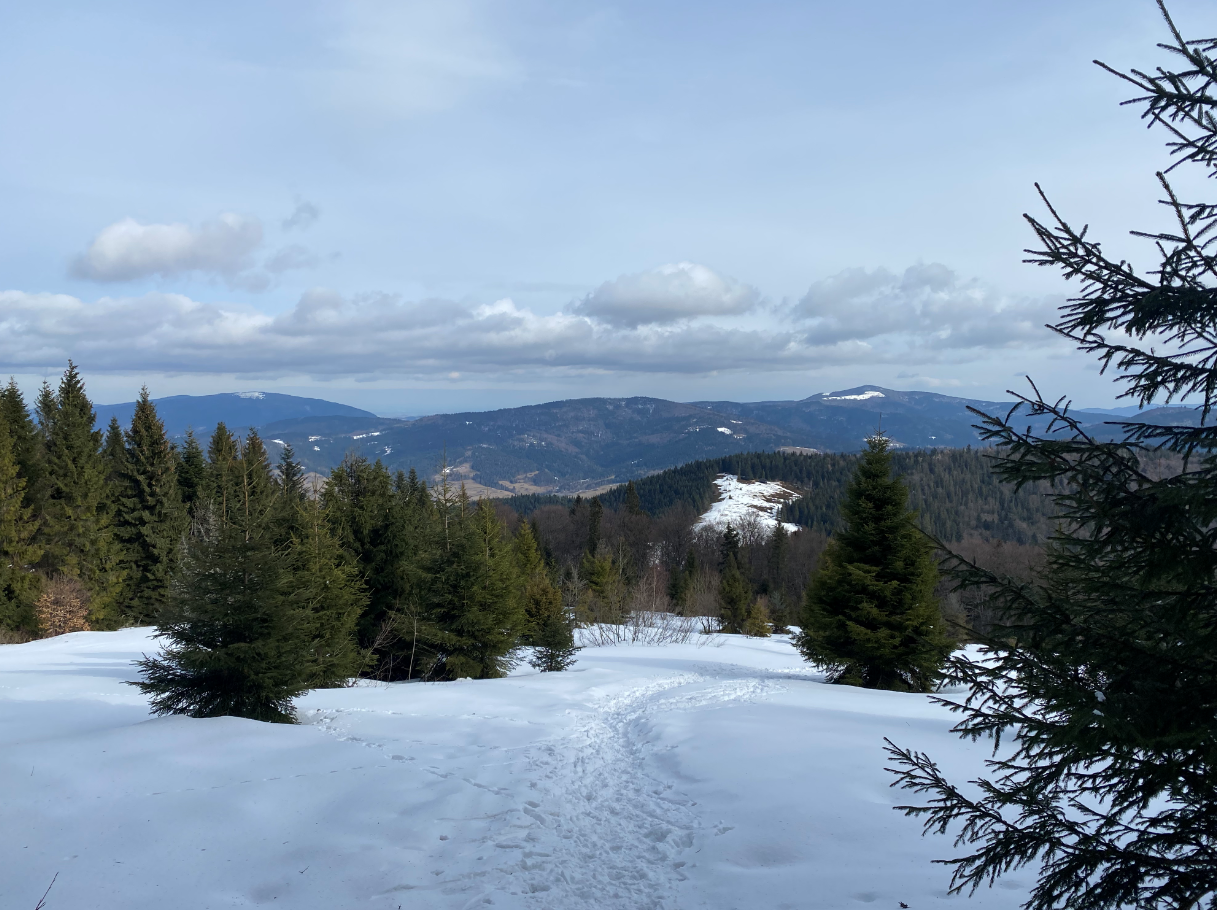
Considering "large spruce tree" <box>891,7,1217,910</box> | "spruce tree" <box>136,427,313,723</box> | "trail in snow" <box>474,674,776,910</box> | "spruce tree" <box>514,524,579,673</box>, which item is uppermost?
"large spruce tree" <box>891,7,1217,910</box>

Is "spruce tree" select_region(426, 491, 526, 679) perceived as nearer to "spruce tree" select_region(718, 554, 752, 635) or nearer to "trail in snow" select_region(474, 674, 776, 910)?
"trail in snow" select_region(474, 674, 776, 910)

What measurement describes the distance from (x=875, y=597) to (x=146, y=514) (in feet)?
99.3

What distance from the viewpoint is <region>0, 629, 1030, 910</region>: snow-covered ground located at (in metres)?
5.21

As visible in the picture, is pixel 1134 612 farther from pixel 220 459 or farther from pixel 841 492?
pixel 841 492

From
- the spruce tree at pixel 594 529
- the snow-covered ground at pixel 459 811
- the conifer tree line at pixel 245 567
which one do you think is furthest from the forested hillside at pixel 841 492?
the snow-covered ground at pixel 459 811

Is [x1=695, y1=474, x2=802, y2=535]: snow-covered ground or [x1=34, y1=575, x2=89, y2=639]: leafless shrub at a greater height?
[x1=34, y1=575, x2=89, y2=639]: leafless shrub

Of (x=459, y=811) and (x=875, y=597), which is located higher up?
(x=875, y=597)

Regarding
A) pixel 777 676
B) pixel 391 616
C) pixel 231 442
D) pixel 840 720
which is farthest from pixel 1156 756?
A: pixel 231 442

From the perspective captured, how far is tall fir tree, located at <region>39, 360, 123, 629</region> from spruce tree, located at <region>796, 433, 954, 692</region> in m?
28.0

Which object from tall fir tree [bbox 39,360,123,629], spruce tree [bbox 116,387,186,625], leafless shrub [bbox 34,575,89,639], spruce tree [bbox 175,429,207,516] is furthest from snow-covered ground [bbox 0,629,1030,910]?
spruce tree [bbox 175,429,207,516]

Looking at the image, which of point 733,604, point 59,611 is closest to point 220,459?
point 59,611

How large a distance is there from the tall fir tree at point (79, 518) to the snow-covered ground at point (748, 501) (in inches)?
3798

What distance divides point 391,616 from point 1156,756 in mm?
18966

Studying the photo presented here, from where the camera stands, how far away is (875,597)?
16.3 meters
